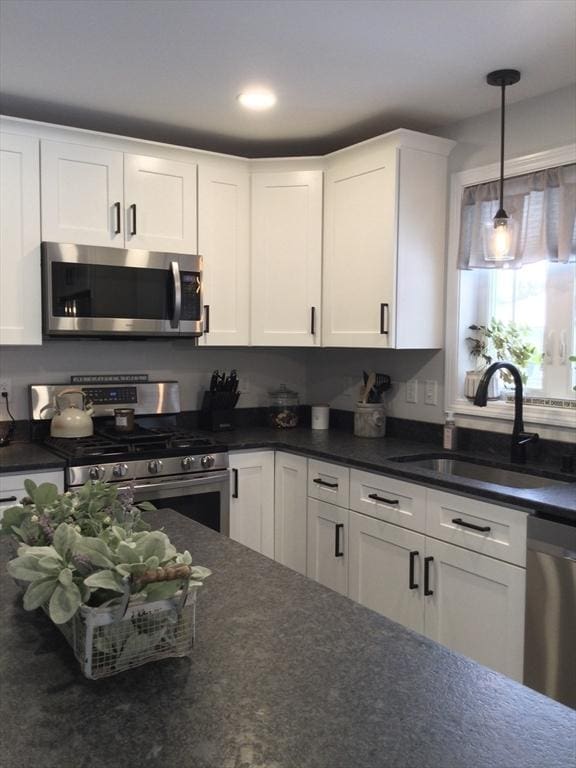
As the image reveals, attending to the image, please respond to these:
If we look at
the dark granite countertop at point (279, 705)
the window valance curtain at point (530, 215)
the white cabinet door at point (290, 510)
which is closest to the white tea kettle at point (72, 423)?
the white cabinet door at point (290, 510)

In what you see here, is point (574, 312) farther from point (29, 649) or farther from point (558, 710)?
point (29, 649)

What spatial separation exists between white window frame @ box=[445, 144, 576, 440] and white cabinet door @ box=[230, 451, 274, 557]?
953 mm

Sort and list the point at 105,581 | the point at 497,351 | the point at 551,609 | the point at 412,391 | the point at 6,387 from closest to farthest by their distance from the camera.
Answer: the point at 105,581
the point at 551,609
the point at 497,351
the point at 6,387
the point at 412,391

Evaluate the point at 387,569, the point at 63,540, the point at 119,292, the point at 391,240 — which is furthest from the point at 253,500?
the point at 63,540

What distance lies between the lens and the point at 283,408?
13.0ft

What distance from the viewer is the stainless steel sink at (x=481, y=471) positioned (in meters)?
2.71

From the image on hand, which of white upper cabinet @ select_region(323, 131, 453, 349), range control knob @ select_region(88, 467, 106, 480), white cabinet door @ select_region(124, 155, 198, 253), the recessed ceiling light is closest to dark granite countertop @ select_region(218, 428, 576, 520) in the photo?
white upper cabinet @ select_region(323, 131, 453, 349)

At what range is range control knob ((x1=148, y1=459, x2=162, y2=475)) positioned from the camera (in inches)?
117

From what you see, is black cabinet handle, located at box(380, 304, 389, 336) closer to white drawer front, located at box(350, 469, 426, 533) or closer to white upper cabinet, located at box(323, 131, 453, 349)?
white upper cabinet, located at box(323, 131, 453, 349)

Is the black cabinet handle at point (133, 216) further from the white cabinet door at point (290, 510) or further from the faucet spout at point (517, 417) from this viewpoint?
the faucet spout at point (517, 417)

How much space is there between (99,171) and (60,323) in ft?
2.41

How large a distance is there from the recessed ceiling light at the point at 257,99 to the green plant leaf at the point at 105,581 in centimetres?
243

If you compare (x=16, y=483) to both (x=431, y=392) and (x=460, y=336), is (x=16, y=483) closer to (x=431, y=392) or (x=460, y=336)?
(x=431, y=392)

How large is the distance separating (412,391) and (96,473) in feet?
5.27
